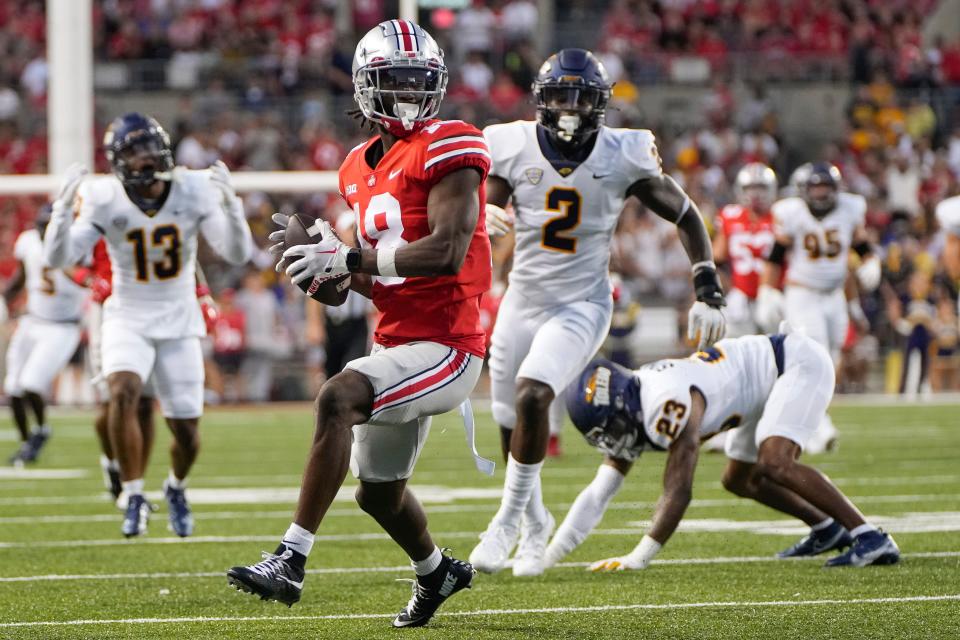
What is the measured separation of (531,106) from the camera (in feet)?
59.5

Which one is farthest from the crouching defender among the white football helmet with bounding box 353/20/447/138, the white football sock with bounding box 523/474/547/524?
the white football helmet with bounding box 353/20/447/138

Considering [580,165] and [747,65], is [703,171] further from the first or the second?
[580,165]

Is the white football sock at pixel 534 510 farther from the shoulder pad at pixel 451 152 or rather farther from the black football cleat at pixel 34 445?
the black football cleat at pixel 34 445

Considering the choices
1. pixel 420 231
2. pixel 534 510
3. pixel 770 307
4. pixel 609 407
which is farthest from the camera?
pixel 770 307

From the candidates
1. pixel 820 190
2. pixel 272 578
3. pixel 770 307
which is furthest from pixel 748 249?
pixel 272 578

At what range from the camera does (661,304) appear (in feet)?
58.0

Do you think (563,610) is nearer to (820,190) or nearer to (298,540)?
(298,540)

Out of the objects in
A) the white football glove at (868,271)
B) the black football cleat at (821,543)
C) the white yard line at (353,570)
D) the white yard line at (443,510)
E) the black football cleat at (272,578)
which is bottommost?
the white yard line at (443,510)

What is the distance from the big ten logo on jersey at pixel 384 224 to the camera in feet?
14.5

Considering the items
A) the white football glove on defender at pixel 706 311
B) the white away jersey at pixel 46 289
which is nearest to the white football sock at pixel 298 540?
the white football glove on defender at pixel 706 311

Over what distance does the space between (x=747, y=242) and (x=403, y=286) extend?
6.90 meters

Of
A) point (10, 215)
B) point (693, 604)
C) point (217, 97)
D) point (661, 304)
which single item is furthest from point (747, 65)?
point (693, 604)

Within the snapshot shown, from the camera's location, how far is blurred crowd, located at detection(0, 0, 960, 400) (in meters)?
16.9

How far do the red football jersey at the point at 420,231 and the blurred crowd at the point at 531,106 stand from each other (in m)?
12.0
